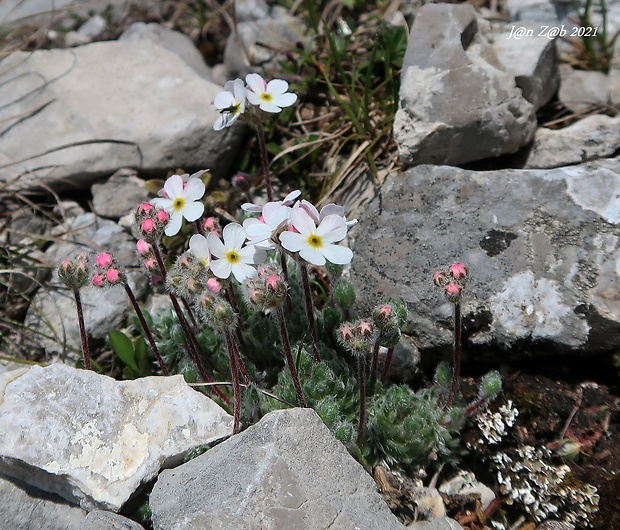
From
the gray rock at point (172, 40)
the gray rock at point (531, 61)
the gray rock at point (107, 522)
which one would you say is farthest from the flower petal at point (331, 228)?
the gray rock at point (172, 40)

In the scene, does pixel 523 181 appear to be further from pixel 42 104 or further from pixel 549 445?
pixel 42 104

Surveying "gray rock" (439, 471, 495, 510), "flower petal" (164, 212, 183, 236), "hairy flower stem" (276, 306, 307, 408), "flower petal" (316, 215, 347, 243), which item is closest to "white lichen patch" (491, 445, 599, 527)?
"gray rock" (439, 471, 495, 510)

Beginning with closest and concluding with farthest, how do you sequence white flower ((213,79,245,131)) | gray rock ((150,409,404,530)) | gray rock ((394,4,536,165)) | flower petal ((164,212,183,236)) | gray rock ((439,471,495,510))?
gray rock ((150,409,404,530)) → flower petal ((164,212,183,236)) → gray rock ((439,471,495,510)) → white flower ((213,79,245,131)) → gray rock ((394,4,536,165))

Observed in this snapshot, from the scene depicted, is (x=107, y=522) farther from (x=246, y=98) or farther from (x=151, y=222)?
(x=246, y=98)

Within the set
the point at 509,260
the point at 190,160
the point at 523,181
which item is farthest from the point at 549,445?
the point at 190,160

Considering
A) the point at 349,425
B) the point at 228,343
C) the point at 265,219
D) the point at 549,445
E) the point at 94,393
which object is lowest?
the point at 549,445

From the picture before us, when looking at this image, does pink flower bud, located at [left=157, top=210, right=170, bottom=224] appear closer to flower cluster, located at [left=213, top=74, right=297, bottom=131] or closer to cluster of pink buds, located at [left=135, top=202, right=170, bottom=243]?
cluster of pink buds, located at [left=135, top=202, right=170, bottom=243]

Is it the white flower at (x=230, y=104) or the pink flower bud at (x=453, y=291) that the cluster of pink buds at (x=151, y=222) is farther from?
the pink flower bud at (x=453, y=291)
